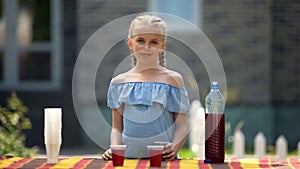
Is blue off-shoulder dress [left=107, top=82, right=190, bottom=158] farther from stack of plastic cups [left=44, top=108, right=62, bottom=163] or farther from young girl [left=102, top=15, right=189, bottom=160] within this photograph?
stack of plastic cups [left=44, top=108, right=62, bottom=163]

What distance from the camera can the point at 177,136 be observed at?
3938mm

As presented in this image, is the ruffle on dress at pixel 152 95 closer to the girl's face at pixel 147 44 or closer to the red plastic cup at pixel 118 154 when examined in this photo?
the girl's face at pixel 147 44

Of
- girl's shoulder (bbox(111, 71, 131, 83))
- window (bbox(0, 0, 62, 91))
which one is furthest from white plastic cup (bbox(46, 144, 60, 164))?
A: window (bbox(0, 0, 62, 91))

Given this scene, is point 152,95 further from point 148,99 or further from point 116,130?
point 116,130

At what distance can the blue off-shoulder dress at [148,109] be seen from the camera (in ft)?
12.7

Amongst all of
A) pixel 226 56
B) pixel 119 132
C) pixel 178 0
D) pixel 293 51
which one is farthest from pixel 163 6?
pixel 119 132

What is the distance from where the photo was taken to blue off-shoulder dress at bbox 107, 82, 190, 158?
388 centimetres

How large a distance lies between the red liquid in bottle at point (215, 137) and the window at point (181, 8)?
25.6ft

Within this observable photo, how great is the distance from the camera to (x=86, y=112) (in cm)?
1161

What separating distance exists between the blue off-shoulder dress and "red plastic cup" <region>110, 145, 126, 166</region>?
23 cm

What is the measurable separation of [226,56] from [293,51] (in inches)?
35.2

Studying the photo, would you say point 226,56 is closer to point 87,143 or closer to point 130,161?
point 87,143

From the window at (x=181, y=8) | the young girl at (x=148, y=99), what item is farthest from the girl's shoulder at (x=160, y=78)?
the window at (x=181, y=8)

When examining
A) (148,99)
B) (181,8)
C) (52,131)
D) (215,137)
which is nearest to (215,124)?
(215,137)
